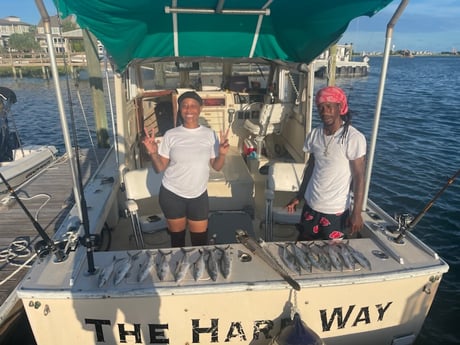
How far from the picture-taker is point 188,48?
3908 mm

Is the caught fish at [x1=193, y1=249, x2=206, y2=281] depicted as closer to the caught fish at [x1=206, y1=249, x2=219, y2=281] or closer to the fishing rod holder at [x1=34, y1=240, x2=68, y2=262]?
the caught fish at [x1=206, y1=249, x2=219, y2=281]

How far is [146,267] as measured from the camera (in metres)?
2.63

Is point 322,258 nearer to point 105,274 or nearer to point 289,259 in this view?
point 289,259

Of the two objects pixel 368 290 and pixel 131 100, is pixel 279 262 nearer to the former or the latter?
pixel 368 290

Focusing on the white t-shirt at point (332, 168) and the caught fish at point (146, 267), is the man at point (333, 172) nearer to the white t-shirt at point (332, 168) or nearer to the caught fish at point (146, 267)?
the white t-shirt at point (332, 168)

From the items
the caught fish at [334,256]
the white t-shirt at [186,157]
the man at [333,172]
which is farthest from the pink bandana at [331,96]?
the caught fish at [334,256]

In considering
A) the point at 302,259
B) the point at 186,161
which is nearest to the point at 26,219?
the point at 186,161

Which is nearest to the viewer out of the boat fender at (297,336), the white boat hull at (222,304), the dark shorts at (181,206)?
the boat fender at (297,336)

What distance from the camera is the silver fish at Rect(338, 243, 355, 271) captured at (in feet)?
8.88

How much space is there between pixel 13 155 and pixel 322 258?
8.66 metres

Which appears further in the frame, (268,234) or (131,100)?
(131,100)

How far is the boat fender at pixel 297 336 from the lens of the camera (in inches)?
92.1

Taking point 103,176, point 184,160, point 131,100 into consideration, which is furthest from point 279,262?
point 131,100

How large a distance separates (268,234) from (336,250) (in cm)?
123
